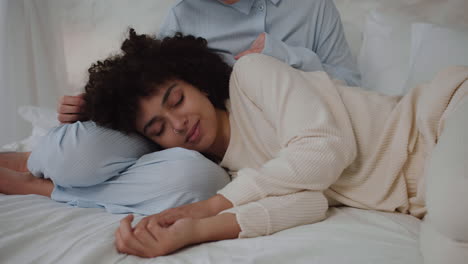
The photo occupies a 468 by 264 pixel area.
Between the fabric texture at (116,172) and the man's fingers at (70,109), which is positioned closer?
the fabric texture at (116,172)

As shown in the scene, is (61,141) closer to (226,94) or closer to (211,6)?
(226,94)

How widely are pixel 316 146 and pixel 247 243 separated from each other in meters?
0.26

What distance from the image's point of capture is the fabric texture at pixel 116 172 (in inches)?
41.9

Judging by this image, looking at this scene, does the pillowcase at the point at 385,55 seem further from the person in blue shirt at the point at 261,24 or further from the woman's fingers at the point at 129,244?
the woman's fingers at the point at 129,244

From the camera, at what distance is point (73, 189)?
1.17 m

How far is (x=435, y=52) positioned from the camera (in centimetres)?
142

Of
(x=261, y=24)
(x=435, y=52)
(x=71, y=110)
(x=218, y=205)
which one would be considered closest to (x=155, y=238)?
(x=218, y=205)

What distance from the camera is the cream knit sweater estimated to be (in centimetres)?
87

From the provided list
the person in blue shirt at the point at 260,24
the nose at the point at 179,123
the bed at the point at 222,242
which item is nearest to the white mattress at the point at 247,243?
the bed at the point at 222,242

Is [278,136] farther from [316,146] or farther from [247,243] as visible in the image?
[247,243]

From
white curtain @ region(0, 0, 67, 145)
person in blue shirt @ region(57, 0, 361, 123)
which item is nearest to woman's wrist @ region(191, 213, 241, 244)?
person in blue shirt @ region(57, 0, 361, 123)

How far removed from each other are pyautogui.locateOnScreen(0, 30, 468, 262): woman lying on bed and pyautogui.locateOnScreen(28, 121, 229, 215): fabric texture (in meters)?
0.07

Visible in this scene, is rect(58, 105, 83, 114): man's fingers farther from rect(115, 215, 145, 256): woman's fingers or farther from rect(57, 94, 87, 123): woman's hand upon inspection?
rect(115, 215, 145, 256): woman's fingers

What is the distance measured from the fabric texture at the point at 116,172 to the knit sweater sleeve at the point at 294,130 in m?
0.17
